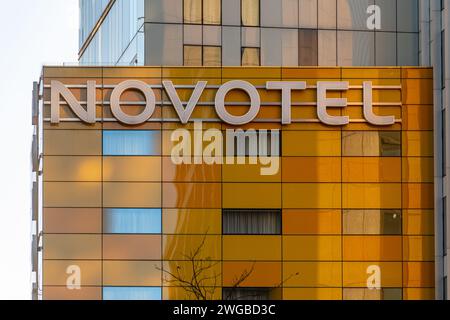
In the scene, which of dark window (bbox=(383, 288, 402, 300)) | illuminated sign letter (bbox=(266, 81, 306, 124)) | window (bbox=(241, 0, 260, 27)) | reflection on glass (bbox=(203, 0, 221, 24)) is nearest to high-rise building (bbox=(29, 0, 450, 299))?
dark window (bbox=(383, 288, 402, 300))

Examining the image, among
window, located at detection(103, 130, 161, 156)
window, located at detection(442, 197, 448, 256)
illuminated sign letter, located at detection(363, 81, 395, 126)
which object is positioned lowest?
window, located at detection(442, 197, 448, 256)

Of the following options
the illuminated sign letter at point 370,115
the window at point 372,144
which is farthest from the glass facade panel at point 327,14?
the window at point 372,144

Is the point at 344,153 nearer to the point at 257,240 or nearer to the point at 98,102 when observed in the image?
the point at 257,240

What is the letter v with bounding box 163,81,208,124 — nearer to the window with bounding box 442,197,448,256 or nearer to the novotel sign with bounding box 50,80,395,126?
the novotel sign with bounding box 50,80,395,126

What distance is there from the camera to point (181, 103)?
2110 inches

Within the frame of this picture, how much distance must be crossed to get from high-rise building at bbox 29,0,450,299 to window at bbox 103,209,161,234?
0.20ft

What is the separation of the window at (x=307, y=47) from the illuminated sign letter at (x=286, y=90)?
188cm

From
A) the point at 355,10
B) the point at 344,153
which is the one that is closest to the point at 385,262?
the point at 344,153

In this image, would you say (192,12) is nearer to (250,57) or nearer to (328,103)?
(250,57)

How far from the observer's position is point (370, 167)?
2135 inches

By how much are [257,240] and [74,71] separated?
11.3 metres

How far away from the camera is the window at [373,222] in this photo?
53812 mm

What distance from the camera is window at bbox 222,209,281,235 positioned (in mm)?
53656
